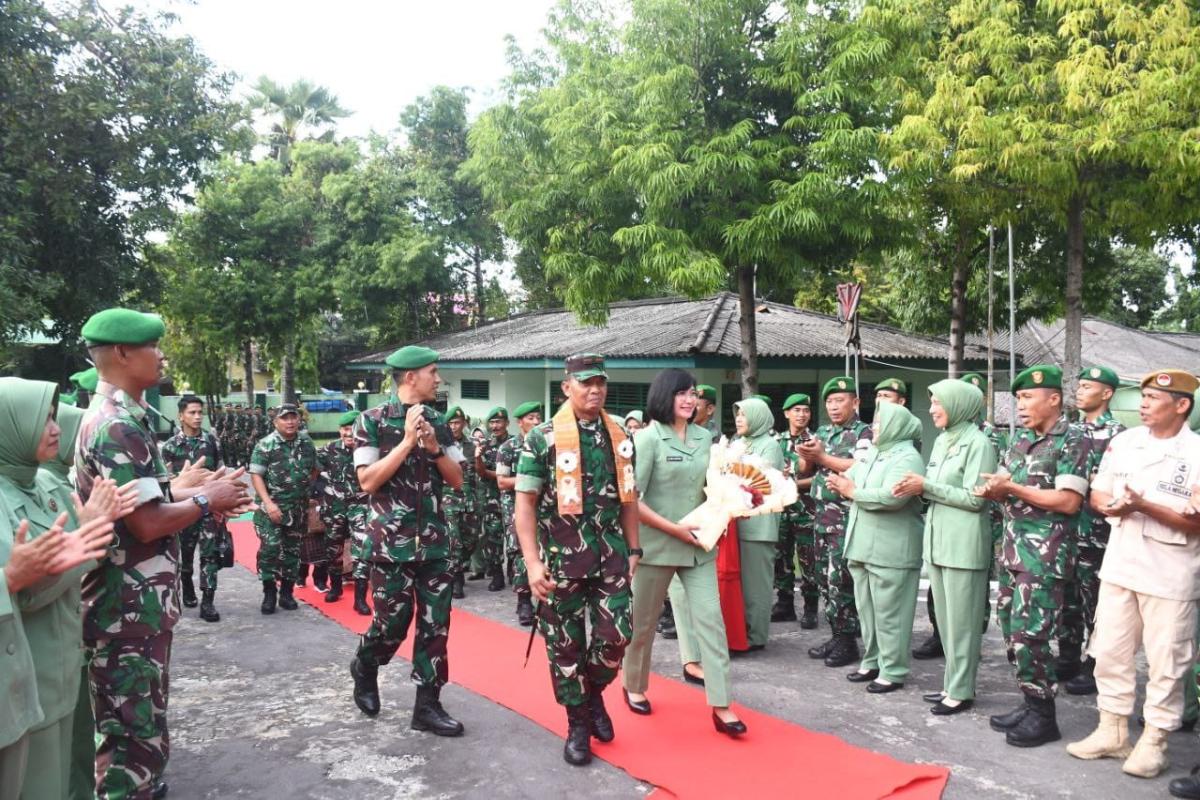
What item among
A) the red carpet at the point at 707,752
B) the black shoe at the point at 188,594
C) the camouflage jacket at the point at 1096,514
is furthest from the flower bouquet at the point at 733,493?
the black shoe at the point at 188,594

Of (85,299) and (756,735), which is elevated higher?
(85,299)

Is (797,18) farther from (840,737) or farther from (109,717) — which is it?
(109,717)

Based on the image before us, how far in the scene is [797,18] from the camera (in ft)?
33.9

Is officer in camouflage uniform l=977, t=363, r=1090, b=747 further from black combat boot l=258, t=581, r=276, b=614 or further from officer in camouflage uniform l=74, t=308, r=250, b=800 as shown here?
black combat boot l=258, t=581, r=276, b=614

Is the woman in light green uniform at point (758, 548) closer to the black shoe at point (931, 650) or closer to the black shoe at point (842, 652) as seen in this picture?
the black shoe at point (842, 652)

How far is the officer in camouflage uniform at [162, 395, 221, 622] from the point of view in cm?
697

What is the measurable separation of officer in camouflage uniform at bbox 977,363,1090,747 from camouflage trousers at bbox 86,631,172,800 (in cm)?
386

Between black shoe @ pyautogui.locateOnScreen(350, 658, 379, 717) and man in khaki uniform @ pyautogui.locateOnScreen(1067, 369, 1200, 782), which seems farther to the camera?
black shoe @ pyautogui.locateOnScreen(350, 658, 379, 717)

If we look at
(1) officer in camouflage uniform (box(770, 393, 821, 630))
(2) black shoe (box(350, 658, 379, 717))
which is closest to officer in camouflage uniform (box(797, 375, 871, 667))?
(1) officer in camouflage uniform (box(770, 393, 821, 630))

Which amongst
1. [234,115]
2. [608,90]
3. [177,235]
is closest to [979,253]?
[608,90]

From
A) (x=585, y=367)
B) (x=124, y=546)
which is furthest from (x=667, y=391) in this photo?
(x=124, y=546)

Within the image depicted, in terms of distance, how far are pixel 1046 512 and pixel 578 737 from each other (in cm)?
261

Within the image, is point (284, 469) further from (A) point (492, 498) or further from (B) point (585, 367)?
(B) point (585, 367)

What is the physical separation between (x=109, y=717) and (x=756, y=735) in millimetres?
2995
